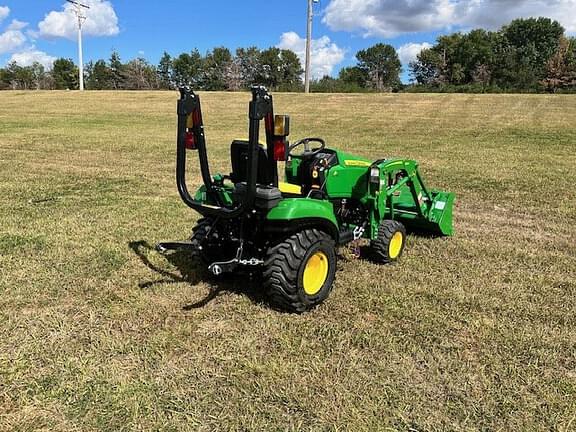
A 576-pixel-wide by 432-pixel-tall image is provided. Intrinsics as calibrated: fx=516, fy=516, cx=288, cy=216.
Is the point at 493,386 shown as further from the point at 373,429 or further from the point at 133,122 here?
the point at 133,122

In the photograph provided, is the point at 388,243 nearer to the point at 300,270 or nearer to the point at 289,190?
the point at 289,190

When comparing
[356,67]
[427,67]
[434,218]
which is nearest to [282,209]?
[434,218]

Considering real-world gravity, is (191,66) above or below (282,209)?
above

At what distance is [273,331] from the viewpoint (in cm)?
351

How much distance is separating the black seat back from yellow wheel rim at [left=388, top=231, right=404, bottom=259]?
1.66 meters

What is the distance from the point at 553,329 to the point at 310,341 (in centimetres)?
170

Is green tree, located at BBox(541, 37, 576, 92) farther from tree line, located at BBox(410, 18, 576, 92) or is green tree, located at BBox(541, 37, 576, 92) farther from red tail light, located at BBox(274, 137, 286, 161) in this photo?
red tail light, located at BBox(274, 137, 286, 161)

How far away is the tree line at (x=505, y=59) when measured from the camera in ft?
178

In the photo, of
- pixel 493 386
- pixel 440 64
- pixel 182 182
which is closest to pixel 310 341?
pixel 493 386

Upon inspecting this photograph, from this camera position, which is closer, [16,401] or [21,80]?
[16,401]

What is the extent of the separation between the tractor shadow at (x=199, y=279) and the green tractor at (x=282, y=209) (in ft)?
0.65

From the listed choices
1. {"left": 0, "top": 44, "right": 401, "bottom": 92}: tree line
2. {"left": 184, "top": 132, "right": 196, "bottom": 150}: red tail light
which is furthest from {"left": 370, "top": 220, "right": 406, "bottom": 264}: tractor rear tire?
{"left": 0, "top": 44, "right": 401, "bottom": 92}: tree line

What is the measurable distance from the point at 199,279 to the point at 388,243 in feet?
5.65

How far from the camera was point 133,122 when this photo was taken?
2253cm
